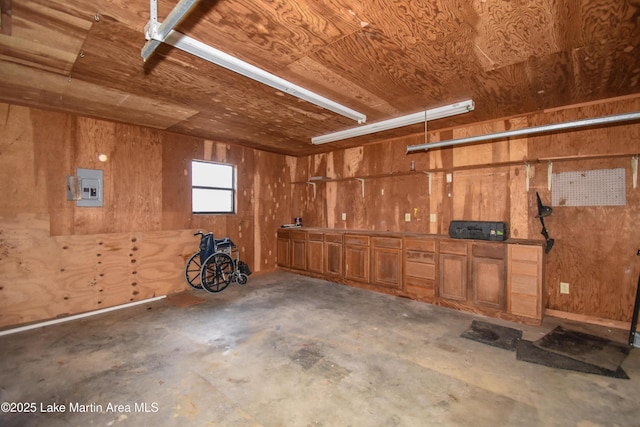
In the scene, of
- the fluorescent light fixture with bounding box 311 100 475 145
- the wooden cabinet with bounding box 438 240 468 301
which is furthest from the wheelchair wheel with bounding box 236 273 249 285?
the wooden cabinet with bounding box 438 240 468 301

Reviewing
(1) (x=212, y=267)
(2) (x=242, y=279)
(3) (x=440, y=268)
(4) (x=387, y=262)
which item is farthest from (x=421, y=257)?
(1) (x=212, y=267)

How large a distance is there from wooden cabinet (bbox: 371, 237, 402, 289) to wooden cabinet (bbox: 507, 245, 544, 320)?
138 cm

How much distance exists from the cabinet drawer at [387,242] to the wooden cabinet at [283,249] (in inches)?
78.0

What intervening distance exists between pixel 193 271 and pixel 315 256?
6.89ft

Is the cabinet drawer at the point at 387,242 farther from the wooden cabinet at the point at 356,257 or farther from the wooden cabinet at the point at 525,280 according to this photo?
the wooden cabinet at the point at 525,280

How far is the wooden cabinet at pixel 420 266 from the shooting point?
385 centimetres

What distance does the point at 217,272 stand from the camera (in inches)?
175

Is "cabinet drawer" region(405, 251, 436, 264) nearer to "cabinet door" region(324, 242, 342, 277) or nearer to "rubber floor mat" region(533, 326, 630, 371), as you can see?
"cabinet door" region(324, 242, 342, 277)

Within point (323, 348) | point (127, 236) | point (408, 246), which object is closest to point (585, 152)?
point (408, 246)

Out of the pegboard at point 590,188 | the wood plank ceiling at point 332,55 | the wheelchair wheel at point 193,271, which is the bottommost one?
the wheelchair wheel at point 193,271

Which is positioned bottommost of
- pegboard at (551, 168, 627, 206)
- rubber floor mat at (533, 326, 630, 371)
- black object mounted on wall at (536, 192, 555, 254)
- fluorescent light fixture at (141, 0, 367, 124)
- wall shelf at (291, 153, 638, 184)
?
rubber floor mat at (533, 326, 630, 371)

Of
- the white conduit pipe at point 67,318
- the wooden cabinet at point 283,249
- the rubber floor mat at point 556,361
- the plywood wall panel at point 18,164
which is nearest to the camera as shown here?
the rubber floor mat at point 556,361

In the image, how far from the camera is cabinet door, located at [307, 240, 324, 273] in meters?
5.16

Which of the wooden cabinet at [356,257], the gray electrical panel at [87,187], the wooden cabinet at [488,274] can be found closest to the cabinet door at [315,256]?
the wooden cabinet at [356,257]
